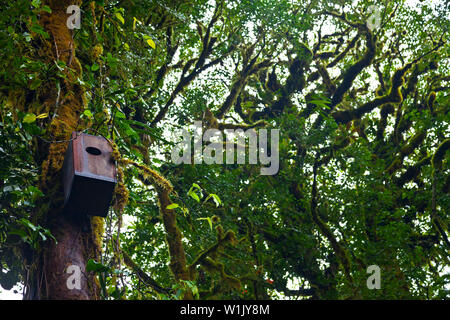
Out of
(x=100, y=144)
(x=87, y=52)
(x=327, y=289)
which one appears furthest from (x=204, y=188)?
(x=100, y=144)

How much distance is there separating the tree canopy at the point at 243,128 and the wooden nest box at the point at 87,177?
9 centimetres

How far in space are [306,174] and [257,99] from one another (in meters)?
2.43

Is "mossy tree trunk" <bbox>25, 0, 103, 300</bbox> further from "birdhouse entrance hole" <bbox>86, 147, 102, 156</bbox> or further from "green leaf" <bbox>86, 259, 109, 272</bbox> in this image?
"birdhouse entrance hole" <bbox>86, 147, 102, 156</bbox>

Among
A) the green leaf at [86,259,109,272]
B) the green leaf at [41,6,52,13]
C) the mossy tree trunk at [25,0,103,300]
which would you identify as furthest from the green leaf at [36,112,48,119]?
the green leaf at [86,259,109,272]

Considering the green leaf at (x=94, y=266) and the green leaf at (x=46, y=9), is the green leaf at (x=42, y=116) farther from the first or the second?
the green leaf at (x=94, y=266)

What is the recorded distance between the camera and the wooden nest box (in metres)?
2.08

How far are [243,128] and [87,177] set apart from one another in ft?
20.0

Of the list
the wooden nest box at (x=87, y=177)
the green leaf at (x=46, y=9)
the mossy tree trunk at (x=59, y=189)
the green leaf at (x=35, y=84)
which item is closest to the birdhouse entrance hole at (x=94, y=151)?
the wooden nest box at (x=87, y=177)

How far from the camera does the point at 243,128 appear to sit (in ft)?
26.4

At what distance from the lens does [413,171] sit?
8.53 m

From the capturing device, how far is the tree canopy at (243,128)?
2.44 metres

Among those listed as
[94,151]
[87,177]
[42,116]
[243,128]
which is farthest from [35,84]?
[243,128]
